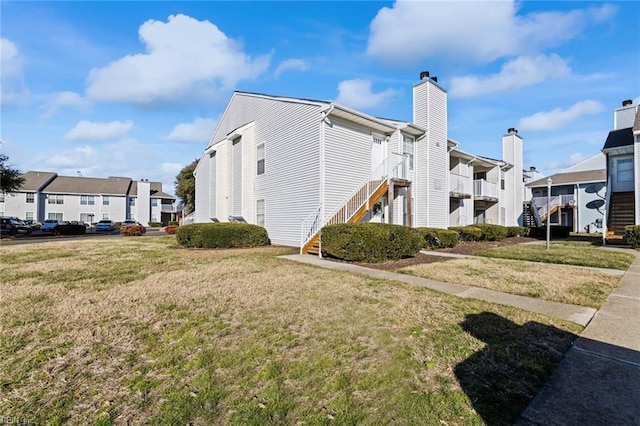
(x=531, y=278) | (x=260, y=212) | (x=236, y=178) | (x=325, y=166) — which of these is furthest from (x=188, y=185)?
(x=531, y=278)

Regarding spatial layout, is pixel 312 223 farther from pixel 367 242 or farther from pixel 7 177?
pixel 7 177

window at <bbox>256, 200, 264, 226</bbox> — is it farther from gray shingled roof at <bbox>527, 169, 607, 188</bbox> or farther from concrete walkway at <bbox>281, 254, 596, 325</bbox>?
gray shingled roof at <bbox>527, 169, 607, 188</bbox>

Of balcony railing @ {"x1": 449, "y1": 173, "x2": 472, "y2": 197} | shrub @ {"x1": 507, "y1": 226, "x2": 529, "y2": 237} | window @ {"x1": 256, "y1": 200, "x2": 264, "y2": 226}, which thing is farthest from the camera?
shrub @ {"x1": 507, "y1": 226, "x2": 529, "y2": 237}

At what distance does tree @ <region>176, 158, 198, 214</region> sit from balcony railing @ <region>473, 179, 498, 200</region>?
29516mm

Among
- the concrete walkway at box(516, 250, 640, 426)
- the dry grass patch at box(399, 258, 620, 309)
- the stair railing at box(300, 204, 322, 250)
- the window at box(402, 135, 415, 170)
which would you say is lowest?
the dry grass patch at box(399, 258, 620, 309)

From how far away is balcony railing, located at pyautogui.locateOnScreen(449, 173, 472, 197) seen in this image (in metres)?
19.2

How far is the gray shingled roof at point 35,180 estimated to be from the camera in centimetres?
4325

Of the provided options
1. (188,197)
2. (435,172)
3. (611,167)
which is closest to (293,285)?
(435,172)

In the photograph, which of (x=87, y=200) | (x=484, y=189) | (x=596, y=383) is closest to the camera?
(x=596, y=383)

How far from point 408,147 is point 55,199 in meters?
52.4

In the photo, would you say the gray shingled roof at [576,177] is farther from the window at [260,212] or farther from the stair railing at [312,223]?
the window at [260,212]

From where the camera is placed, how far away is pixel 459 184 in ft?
64.7

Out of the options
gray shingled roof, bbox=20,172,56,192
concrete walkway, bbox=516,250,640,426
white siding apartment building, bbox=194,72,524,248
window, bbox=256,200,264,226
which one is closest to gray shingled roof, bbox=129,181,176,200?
gray shingled roof, bbox=20,172,56,192

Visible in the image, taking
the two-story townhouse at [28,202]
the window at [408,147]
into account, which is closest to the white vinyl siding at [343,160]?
the window at [408,147]
